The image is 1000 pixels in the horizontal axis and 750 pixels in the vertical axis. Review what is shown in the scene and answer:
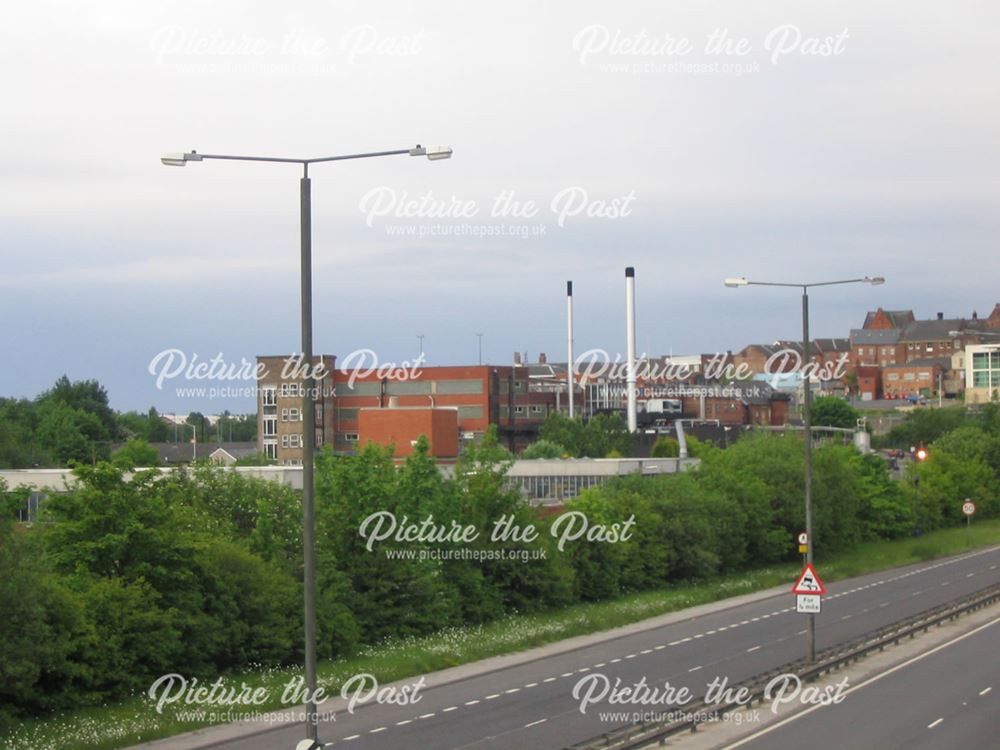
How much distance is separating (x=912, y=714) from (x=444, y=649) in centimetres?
1672

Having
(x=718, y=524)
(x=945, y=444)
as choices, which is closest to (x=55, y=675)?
(x=718, y=524)

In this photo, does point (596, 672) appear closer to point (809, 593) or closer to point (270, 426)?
point (809, 593)

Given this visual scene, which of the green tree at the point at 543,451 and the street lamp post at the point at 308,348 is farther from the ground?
the street lamp post at the point at 308,348

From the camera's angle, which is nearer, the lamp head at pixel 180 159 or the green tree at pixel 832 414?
the lamp head at pixel 180 159

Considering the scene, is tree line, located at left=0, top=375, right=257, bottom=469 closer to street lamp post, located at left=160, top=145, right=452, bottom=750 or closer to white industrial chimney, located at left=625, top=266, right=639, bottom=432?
white industrial chimney, located at left=625, top=266, right=639, bottom=432

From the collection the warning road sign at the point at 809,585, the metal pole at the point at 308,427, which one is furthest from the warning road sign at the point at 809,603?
the metal pole at the point at 308,427

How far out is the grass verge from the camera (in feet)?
91.0

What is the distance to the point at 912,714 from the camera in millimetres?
27406

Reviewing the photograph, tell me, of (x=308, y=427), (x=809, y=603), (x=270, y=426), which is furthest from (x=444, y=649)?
(x=270, y=426)

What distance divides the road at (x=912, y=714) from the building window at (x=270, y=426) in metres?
76.2

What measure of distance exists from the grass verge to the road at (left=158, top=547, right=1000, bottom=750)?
2.00 meters

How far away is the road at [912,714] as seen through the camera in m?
24.5

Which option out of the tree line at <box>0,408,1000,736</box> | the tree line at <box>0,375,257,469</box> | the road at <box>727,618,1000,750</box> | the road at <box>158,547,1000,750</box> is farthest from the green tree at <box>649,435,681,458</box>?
the road at <box>727,618,1000,750</box>

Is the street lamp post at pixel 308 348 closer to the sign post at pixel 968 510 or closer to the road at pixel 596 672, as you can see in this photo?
the road at pixel 596 672
